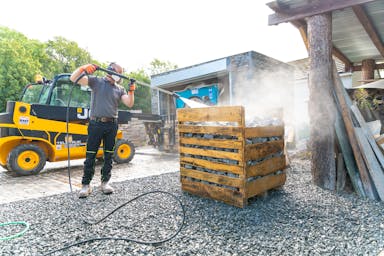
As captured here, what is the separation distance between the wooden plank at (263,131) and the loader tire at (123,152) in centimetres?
443

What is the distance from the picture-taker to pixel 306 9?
3.50 metres

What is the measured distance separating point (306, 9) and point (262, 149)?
7.08 feet

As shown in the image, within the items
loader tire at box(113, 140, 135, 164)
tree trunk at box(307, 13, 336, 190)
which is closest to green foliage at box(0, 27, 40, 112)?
loader tire at box(113, 140, 135, 164)

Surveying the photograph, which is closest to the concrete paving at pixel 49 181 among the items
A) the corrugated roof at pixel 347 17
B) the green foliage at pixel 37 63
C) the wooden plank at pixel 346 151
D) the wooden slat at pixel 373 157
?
the wooden plank at pixel 346 151

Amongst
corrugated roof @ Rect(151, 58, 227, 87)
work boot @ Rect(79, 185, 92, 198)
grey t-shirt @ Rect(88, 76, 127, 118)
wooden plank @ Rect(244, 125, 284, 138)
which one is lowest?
work boot @ Rect(79, 185, 92, 198)

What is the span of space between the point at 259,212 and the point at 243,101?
5.17m

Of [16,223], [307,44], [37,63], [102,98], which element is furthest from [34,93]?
[37,63]

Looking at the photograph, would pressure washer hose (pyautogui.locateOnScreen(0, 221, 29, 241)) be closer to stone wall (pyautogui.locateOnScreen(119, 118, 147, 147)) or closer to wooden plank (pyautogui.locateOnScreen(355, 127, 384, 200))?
wooden plank (pyautogui.locateOnScreen(355, 127, 384, 200))

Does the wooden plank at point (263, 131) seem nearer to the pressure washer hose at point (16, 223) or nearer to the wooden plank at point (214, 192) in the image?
the wooden plank at point (214, 192)

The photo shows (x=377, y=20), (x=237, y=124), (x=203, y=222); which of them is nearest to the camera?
(x=203, y=222)

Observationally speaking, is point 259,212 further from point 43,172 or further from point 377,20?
point 43,172

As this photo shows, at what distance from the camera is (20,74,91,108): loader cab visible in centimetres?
540

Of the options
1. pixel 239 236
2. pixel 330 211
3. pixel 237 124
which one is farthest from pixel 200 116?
pixel 330 211

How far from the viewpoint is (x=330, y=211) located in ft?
8.48
